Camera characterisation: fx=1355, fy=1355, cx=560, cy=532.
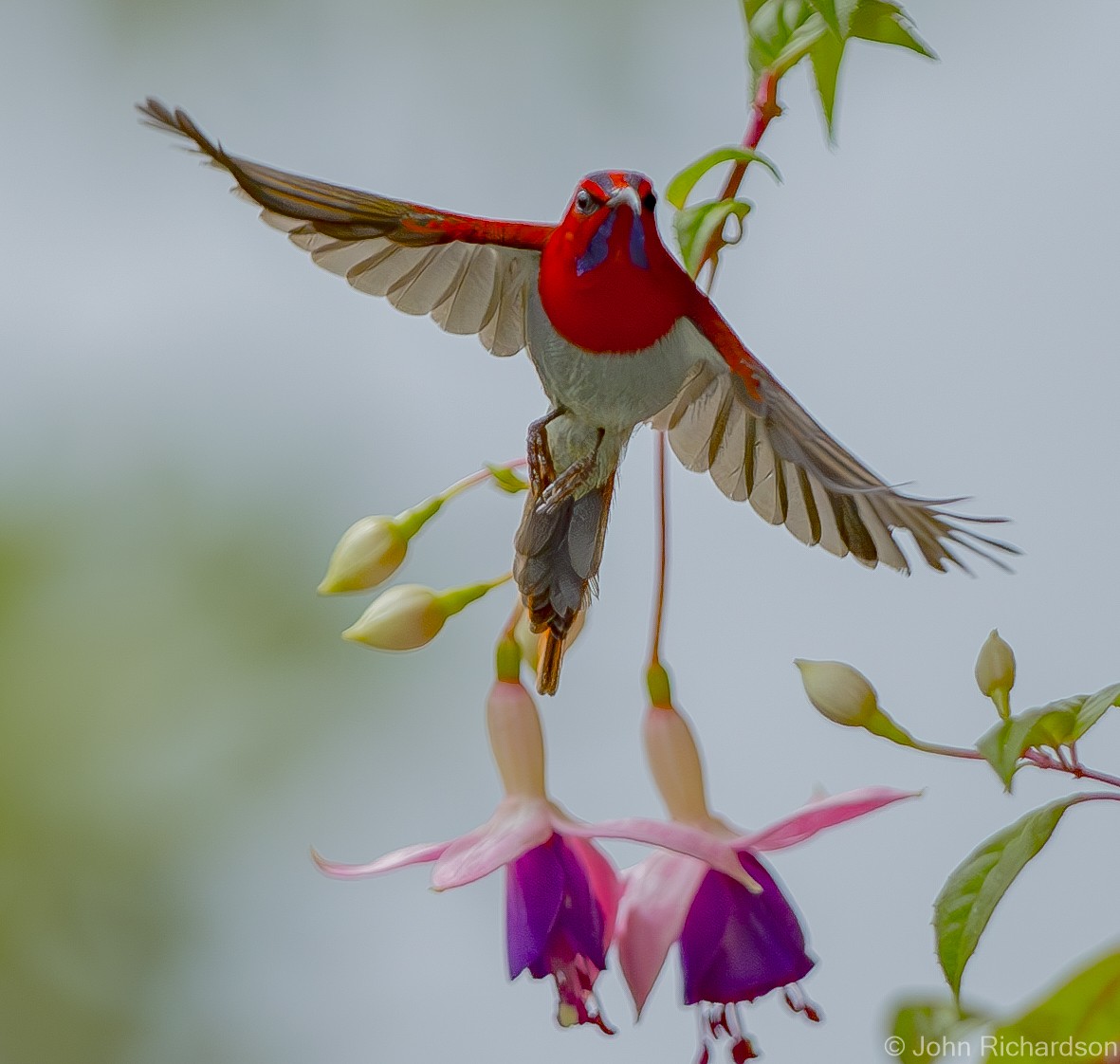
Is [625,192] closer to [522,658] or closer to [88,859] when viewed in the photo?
[522,658]

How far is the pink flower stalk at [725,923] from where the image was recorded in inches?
16.4

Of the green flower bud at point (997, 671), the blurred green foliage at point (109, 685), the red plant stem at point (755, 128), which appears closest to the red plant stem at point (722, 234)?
the red plant stem at point (755, 128)

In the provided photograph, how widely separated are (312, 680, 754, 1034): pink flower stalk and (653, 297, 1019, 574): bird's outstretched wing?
11 cm

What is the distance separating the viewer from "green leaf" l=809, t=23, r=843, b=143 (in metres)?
0.41

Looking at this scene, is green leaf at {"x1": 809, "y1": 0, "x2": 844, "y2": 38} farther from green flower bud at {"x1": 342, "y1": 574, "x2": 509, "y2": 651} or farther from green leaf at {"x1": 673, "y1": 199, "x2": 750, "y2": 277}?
green flower bud at {"x1": 342, "y1": 574, "x2": 509, "y2": 651}

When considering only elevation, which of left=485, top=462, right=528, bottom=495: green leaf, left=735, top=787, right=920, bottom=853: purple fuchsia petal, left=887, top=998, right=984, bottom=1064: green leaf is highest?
left=485, top=462, right=528, bottom=495: green leaf

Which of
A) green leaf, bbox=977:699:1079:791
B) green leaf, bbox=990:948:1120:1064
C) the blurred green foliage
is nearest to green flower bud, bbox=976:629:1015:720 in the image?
green leaf, bbox=977:699:1079:791

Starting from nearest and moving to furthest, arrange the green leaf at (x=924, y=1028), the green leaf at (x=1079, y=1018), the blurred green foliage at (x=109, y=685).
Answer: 1. the green leaf at (x=1079, y=1018)
2. the green leaf at (x=924, y=1028)
3. the blurred green foliage at (x=109, y=685)

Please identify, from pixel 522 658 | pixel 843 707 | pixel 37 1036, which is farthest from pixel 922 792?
pixel 37 1036

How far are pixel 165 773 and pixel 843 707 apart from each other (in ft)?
5.15

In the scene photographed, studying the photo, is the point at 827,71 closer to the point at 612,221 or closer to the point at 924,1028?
the point at 612,221

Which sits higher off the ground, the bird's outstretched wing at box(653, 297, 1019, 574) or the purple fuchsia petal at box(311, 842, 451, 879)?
the bird's outstretched wing at box(653, 297, 1019, 574)

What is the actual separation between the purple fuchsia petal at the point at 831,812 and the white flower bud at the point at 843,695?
31mm

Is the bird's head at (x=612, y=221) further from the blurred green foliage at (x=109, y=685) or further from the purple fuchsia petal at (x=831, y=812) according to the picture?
the blurred green foliage at (x=109, y=685)
